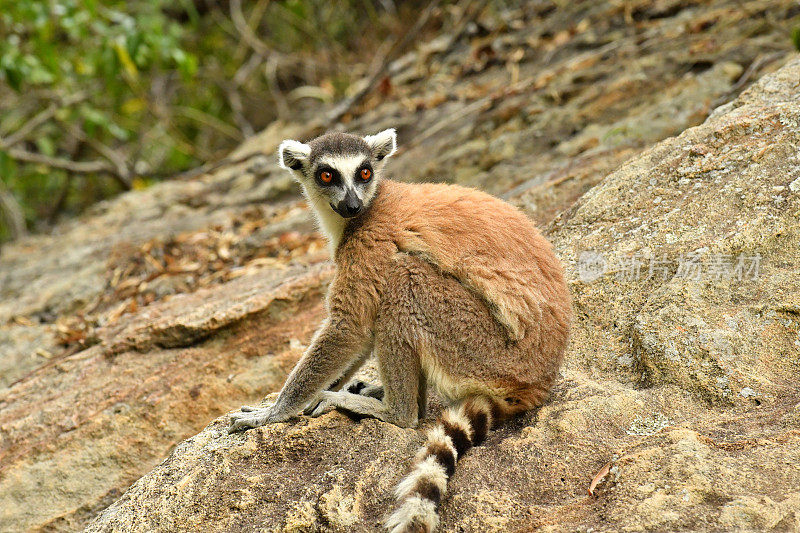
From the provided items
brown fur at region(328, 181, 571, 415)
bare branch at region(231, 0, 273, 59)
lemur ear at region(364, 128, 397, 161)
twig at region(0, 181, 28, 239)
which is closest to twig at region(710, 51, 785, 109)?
lemur ear at region(364, 128, 397, 161)

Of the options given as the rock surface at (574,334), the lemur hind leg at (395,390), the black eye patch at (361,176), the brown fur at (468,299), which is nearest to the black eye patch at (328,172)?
the black eye patch at (361,176)

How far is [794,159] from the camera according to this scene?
416 cm

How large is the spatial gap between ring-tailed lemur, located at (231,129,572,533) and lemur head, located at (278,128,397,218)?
0.34m

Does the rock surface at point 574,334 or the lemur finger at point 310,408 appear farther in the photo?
the lemur finger at point 310,408

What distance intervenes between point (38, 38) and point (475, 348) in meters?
8.05

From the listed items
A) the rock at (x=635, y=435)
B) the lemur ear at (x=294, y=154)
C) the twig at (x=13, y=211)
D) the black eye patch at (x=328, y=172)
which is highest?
the twig at (x=13, y=211)

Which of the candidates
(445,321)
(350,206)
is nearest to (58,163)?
(350,206)

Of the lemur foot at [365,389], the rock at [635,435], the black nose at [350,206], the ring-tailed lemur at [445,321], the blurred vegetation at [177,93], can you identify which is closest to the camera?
the rock at [635,435]

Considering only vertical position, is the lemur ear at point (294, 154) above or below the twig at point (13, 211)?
below

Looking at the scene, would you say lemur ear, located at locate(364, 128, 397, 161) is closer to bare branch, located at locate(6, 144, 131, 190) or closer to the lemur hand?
the lemur hand

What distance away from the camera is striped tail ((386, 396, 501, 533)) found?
2678 mm

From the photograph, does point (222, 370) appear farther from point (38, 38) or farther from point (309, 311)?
point (38, 38)

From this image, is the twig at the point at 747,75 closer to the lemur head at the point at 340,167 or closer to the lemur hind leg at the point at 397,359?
the lemur head at the point at 340,167

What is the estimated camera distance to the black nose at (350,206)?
13.3ft
